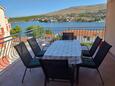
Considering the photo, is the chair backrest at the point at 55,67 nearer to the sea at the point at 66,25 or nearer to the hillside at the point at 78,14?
the hillside at the point at 78,14

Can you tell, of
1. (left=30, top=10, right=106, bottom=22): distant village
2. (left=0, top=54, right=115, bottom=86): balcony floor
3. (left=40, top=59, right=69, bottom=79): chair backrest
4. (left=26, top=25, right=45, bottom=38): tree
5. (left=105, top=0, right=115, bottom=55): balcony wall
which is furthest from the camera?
(left=26, top=25, right=45, bottom=38): tree

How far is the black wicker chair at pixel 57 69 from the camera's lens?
2470 millimetres

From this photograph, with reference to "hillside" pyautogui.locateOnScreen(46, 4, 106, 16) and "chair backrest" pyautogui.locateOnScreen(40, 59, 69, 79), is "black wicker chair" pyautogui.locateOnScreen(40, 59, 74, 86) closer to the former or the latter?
"chair backrest" pyautogui.locateOnScreen(40, 59, 69, 79)

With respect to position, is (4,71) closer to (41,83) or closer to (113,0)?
(41,83)

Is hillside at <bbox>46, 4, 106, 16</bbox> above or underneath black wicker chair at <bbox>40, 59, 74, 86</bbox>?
above

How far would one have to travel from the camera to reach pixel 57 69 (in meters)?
2.57

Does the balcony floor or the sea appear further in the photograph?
the sea

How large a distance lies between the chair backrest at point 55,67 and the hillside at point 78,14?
4.29 meters

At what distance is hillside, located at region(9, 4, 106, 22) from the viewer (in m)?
6.38

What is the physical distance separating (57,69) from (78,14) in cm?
447

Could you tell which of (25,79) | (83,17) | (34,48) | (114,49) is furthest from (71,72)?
(83,17)

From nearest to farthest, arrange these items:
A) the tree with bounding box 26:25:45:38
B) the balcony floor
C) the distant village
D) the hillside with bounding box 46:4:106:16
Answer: the balcony floor → the hillside with bounding box 46:4:106:16 → the distant village → the tree with bounding box 26:25:45:38

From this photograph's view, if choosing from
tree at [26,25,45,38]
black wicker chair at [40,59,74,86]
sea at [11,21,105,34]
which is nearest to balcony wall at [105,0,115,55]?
sea at [11,21,105,34]

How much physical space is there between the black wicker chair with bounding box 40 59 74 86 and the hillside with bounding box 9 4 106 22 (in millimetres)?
4252
